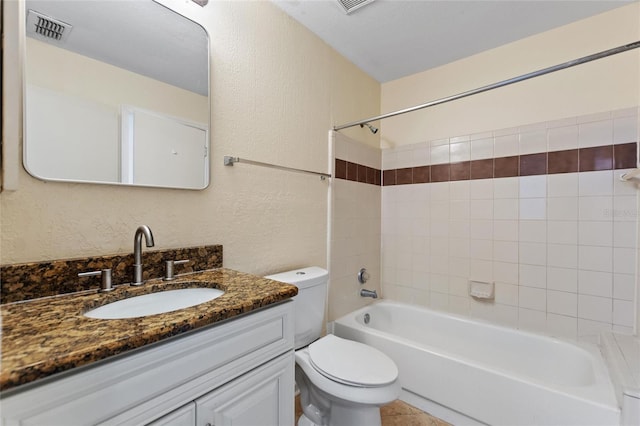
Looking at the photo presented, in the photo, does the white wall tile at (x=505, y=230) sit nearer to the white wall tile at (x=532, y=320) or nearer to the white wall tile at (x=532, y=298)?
the white wall tile at (x=532, y=298)

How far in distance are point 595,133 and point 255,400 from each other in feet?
7.55

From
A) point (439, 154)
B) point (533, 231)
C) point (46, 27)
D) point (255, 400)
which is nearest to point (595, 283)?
point (533, 231)

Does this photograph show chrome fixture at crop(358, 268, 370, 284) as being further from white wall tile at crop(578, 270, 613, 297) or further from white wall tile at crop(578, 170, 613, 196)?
white wall tile at crop(578, 170, 613, 196)

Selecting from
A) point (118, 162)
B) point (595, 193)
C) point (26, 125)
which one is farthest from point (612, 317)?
point (26, 125)

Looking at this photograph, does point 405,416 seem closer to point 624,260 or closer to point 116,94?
point 624,260

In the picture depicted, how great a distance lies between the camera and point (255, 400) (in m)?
0.85

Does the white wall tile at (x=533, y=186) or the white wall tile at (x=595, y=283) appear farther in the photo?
the white wall tile at (x=533, y=186)

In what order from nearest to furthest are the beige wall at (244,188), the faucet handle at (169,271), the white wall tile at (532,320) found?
the beige wall at (244,188) < the faucet handle at (169,271) < the white wall tile at (532,320)

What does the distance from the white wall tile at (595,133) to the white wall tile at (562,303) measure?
0.94m

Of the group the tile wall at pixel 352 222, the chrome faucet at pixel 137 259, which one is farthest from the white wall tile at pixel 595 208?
the chrome faucet at pixel 137 259

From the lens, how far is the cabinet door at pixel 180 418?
0.65 m

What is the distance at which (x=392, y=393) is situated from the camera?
116cm

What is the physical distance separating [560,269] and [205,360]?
2.10 meters

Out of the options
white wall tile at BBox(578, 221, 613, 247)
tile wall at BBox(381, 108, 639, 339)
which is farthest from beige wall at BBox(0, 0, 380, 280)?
white wall tile at BBox(578, 221, 613, 247)
